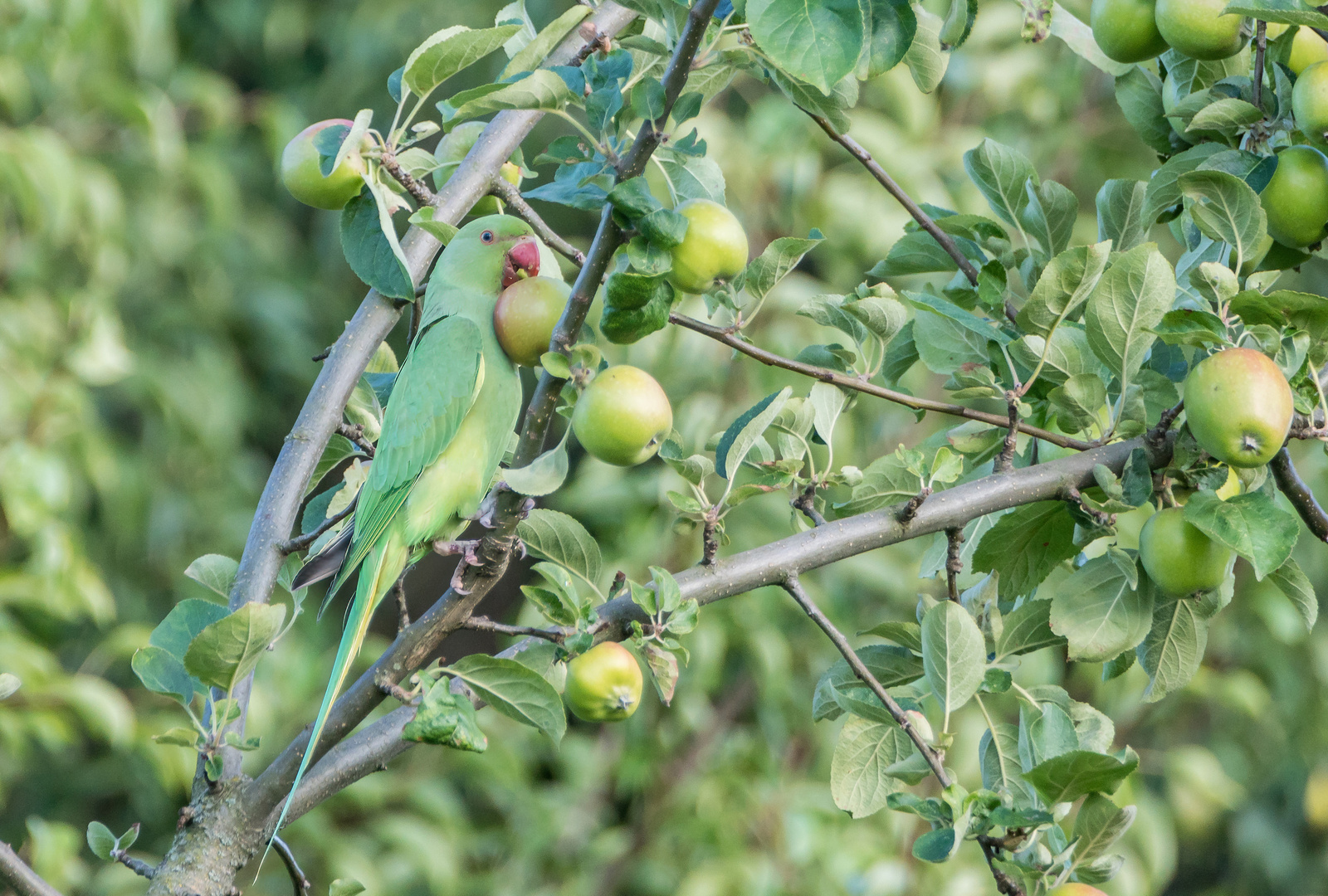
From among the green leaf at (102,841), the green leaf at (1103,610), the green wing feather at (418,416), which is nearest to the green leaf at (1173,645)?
the green leaf at (1103,610)

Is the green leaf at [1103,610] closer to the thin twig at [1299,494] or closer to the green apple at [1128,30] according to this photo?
the thin twig at [1299,494]

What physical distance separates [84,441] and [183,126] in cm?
161

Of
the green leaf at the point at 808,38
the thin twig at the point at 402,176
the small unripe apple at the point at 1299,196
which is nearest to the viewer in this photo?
the green leaf at the point at 808,38

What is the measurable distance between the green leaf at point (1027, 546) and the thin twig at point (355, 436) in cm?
64

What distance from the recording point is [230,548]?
10.4 feet

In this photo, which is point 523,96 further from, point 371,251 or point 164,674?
point 164,674

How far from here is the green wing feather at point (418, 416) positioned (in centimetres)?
131

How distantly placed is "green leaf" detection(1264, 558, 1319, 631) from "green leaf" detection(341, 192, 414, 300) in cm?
82

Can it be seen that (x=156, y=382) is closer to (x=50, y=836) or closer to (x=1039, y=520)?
(x=50, y=836)

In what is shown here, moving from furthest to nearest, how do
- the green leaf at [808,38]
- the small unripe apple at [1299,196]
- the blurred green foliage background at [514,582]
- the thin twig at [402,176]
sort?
the blurred green foliage background at [514,582] < the thin twig at [402,176] < the small unripe apple at [1299,196] < the green leaf at [808,38]

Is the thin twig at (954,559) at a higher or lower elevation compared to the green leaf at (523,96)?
lower

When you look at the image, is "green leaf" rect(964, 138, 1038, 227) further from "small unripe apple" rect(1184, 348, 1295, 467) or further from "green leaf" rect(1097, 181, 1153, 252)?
"small unripe apple" rect(1184, 348, 1295, 467)

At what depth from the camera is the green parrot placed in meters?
1.31

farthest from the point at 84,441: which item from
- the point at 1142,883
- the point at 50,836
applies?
the point at 1142,883
